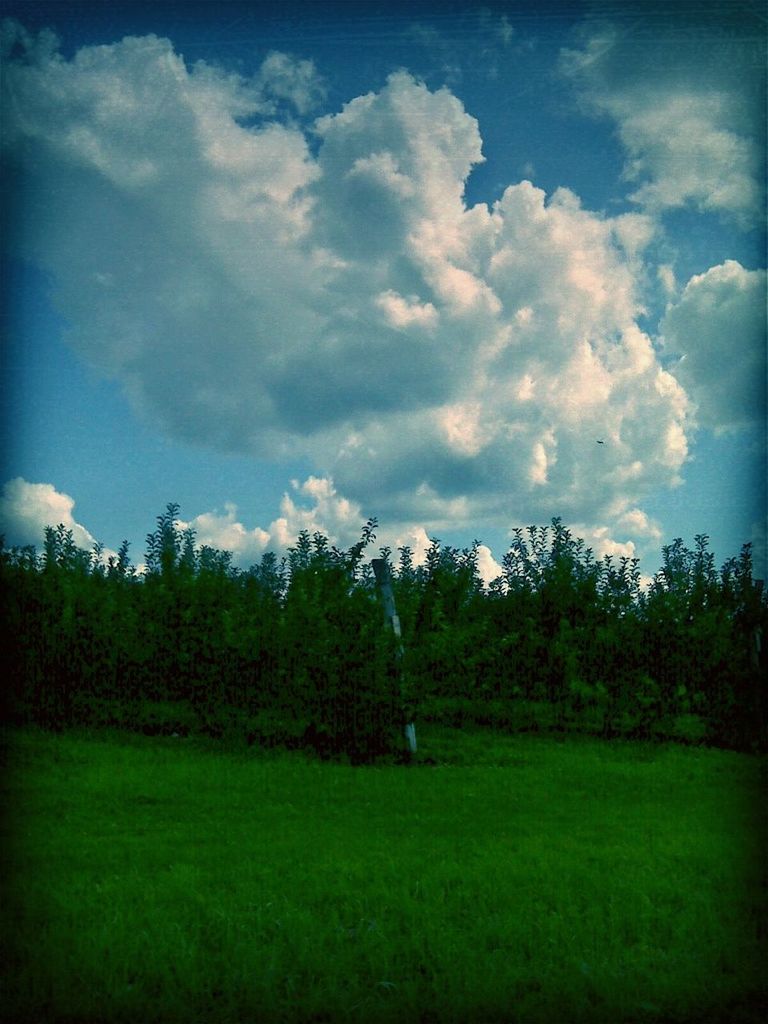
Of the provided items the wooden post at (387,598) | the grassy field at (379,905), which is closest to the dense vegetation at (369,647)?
the wooden post at (387,598)

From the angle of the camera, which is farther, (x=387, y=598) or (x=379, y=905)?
(x=387, y=598)

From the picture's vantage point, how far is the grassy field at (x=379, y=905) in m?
3.13

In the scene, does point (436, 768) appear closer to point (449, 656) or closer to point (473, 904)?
point (449, 656)

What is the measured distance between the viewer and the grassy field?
3127 mm

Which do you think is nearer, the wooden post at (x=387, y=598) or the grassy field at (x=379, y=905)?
the grassy field at (x=379, y=905)

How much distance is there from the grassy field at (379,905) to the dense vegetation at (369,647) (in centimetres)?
245

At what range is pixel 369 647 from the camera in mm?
9312

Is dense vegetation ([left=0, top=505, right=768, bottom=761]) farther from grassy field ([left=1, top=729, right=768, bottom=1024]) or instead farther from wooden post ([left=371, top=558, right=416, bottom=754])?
grassy field ([left=1, top=729, right=768, bottom=1024])

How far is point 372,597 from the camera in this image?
374 inches

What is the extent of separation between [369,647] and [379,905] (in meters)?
5.25

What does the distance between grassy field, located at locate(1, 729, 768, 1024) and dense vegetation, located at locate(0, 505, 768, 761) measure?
2.45 m

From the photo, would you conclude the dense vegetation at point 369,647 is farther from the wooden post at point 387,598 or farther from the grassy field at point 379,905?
the grassy field at point 379,905

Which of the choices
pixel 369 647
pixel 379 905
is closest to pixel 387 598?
pixel 369 647

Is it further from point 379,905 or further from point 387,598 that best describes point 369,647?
point 379,905
